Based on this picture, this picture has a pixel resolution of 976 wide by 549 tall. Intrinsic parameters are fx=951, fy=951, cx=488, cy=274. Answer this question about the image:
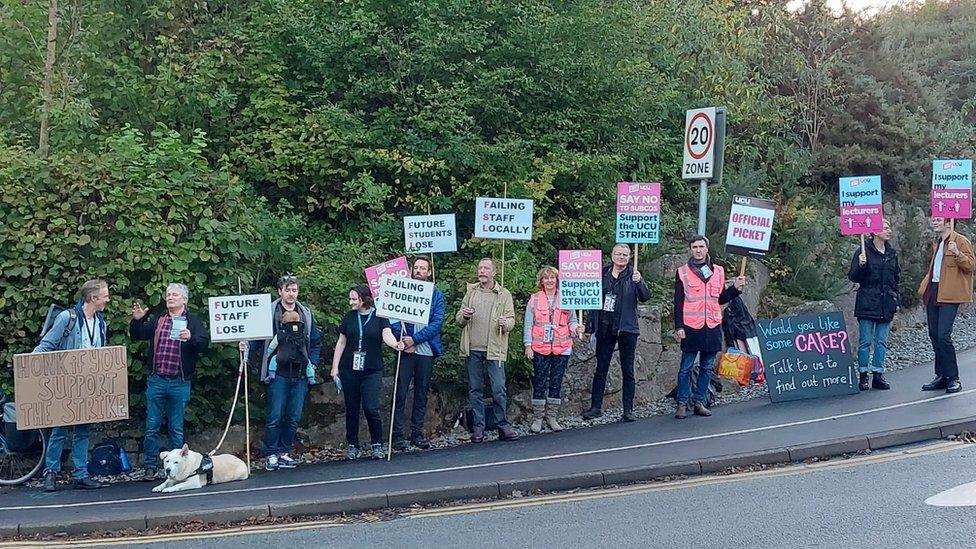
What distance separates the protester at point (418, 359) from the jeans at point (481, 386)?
42 cm

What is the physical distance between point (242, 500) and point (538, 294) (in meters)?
4.06

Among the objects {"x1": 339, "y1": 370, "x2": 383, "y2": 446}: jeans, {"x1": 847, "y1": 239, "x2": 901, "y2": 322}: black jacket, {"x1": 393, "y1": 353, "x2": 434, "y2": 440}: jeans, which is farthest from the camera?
{"x1": 847, "y1": 239, "x2": 901, "y2": 322}: black jacket

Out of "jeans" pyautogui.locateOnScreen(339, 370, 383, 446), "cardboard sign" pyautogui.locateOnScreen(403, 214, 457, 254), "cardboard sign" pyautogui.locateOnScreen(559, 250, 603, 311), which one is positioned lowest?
"jeans" pyautogui.locateOnScreen(339, 370, 383, 446)

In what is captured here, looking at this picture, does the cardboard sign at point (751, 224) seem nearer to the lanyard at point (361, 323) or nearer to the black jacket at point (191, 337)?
the lanyard at point (361, 323)

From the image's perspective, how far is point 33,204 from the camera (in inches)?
394

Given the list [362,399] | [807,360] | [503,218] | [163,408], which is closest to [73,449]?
[163,408]

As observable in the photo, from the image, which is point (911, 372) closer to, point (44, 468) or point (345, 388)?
point (345, 388)

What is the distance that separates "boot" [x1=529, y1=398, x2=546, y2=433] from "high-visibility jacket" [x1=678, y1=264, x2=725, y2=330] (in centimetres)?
188

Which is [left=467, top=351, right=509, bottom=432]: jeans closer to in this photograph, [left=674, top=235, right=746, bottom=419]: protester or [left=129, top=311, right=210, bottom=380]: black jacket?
[left=674, top=235, right=746, bottom=419]: protester

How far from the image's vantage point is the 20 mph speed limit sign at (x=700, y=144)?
1166cm

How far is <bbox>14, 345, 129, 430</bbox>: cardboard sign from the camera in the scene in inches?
362

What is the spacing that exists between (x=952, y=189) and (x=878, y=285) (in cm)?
144

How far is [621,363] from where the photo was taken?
36.3 ft

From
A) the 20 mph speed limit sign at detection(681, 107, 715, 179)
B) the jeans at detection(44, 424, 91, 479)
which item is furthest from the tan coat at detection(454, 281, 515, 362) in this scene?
the jeans at detection(44, 424, 91, 479)
